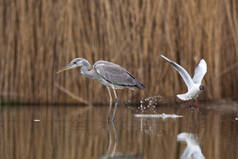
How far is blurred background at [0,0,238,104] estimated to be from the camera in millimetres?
8992

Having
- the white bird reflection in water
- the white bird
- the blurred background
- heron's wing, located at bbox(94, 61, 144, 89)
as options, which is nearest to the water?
the white bird reflection in water

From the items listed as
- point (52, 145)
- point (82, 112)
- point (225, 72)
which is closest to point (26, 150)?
point (52, 145)

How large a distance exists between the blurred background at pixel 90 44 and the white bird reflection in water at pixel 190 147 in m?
3.69

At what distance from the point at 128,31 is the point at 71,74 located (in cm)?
110

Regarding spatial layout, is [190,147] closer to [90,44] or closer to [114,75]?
[114,75]

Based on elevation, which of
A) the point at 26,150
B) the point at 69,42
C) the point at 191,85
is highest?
the point at 69,42

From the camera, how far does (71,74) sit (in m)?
9.03

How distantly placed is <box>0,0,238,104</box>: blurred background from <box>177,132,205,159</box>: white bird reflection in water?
369 cm

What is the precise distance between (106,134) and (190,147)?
1.16 m

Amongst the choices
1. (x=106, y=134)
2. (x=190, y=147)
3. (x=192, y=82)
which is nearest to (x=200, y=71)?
(x=192, y=82)

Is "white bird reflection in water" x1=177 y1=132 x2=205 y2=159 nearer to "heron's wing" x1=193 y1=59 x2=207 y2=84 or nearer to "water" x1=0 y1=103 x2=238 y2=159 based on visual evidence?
"water" x1=0 y1=103 x2=238 y2=159

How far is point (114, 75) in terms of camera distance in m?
7.27

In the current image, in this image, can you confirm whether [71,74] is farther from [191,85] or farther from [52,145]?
[52,145]

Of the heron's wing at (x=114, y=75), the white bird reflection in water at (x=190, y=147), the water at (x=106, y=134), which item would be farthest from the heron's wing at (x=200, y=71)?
the white bird reflection in water at (x=190, y=147)
